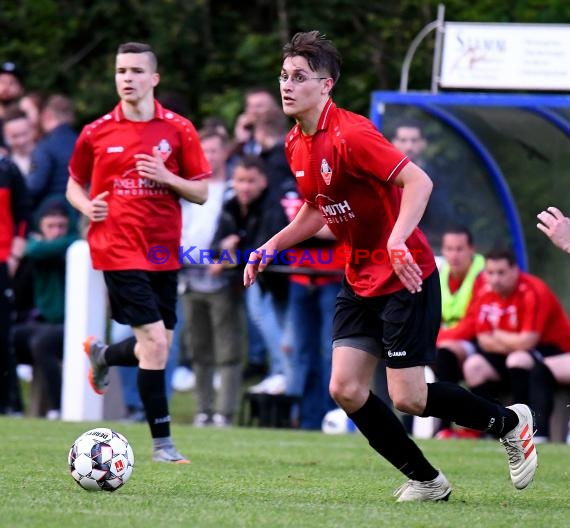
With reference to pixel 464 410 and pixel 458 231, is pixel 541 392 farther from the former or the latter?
pixel 464 410

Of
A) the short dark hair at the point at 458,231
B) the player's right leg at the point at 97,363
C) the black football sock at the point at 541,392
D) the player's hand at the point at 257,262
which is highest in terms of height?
the short dark hair at the point at 458,231

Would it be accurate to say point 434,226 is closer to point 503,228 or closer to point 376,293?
point 503,228

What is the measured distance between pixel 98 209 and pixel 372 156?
9.52 feet

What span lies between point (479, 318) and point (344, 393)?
5.77 m

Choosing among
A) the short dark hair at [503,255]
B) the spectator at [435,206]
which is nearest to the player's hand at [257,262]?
the short dark hair at [503,255]

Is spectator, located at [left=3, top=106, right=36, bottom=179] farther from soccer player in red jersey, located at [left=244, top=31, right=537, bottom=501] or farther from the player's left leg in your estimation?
the player's left leg

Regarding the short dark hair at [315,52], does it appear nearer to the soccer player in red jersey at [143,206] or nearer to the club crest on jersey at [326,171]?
the club crest on jersey at [326,171]

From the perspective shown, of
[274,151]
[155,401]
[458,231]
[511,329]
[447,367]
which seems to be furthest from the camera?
[274,151]

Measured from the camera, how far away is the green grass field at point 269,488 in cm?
635

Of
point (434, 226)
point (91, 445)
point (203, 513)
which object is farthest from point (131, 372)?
point (203, 513)

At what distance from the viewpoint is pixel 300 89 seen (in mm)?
7160

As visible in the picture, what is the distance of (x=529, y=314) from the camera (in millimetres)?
12359

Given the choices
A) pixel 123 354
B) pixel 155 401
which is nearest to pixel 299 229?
pixel 155 401

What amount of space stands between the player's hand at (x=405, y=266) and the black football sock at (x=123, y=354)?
3.28m
